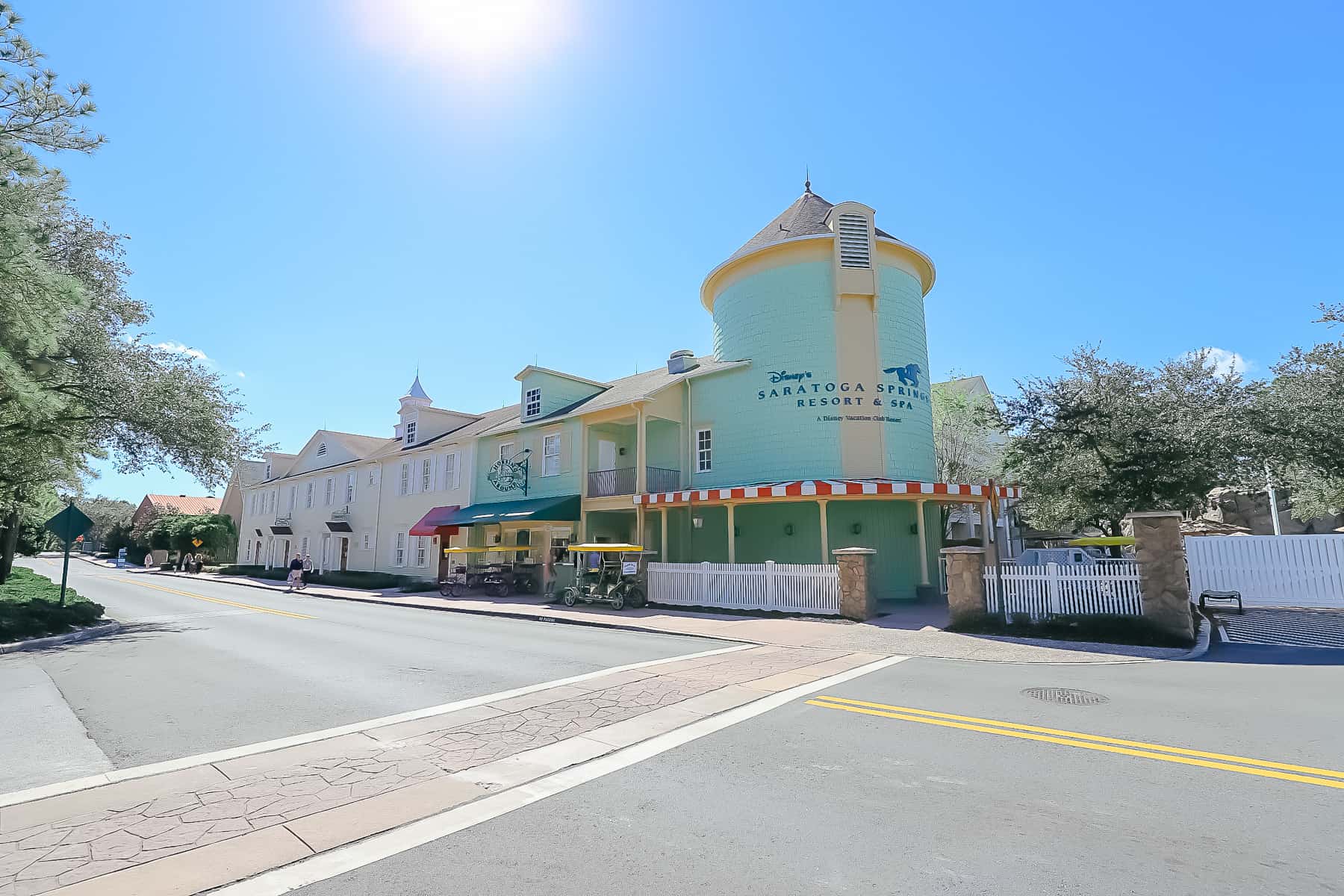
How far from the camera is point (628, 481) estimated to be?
74.9ft

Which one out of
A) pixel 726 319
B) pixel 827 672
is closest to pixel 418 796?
pixel 827 672

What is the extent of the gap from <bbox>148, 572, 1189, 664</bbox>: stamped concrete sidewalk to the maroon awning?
6.92m

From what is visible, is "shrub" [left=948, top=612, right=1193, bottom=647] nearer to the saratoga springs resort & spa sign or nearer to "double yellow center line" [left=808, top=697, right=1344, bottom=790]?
"double yellow center line" [left=808, top=697, right=1344, bottom=790]

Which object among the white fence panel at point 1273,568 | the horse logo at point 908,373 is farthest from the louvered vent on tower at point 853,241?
the white fence panel at point 1273,568

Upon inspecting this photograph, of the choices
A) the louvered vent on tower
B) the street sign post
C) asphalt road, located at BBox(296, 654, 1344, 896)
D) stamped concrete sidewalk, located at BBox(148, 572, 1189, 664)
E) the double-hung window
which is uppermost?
the louvered vent on tower

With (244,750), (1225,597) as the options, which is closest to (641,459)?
(1225,597)

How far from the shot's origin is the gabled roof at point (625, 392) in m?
22.2

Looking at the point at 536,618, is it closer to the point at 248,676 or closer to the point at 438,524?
the point at 248,676

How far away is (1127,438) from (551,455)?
18003mm

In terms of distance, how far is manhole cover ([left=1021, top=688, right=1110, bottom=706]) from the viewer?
7188mm

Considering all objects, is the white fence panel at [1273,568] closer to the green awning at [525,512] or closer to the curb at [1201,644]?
the curb at [1201,644]

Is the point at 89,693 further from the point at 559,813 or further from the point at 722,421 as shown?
the point at 722,421

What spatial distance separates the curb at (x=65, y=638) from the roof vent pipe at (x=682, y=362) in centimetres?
1755

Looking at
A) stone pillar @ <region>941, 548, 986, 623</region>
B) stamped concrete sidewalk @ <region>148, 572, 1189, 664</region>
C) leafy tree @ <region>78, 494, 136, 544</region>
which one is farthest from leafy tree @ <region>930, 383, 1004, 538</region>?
leafy tree @ <region>78, 494, 136, 544</region>
